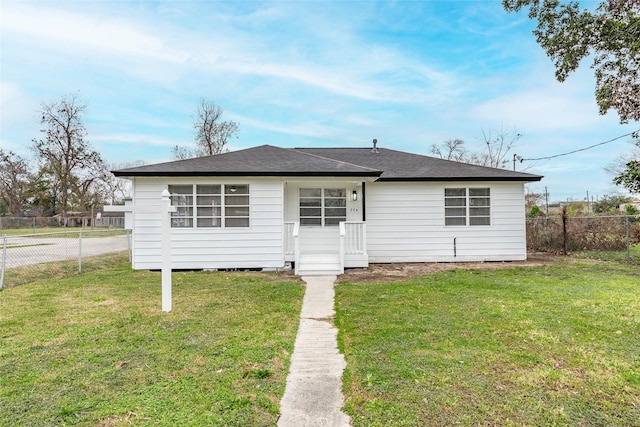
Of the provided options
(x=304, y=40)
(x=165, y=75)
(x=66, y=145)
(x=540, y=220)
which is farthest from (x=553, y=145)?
(x=66, y=145)

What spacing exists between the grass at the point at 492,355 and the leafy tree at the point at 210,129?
28743 mm

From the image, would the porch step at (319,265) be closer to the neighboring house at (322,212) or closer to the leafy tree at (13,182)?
the neighboring house at (322,212)

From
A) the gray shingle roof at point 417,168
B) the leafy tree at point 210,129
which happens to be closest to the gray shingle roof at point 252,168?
the gray shingle roof at point 417,168

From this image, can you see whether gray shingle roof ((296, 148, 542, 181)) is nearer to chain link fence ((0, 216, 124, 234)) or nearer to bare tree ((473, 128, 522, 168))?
bare tree ((473, 128, 522, 168))

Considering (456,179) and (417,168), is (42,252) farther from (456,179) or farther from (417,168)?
(456,179)

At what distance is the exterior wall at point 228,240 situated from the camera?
9414 millimetres

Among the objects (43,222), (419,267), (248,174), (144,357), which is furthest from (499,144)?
(43,222)

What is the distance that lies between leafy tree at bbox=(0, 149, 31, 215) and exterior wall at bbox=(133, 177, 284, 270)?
124 ft

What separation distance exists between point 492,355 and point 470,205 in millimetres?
7927

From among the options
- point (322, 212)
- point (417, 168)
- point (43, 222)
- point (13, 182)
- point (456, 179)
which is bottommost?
point (43, 222)

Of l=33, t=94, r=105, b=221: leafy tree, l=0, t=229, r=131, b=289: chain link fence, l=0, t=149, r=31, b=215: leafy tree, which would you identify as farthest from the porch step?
l=0, t=149, r=31, b=215: leafy tree

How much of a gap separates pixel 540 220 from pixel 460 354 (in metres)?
12.3

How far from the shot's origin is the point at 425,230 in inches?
420

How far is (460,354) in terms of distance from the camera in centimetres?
354
